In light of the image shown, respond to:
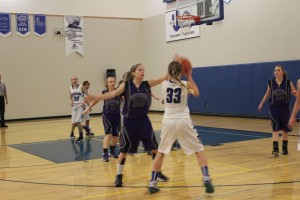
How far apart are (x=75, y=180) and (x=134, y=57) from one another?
1467cm

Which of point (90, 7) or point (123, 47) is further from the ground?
point (90, 7)

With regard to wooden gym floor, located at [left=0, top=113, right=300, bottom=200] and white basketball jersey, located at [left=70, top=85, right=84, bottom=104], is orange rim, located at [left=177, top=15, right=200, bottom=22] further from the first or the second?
wooden gym floor, located at [left=0, top=113, right=300, bottom=200]

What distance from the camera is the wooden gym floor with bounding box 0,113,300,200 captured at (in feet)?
17.5

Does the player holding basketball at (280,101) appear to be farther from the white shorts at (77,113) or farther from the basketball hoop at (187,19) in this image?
the basketball hoop at (187,19)

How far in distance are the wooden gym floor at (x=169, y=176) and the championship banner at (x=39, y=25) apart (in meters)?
9.56

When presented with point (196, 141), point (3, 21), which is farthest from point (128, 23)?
point (196, 141)

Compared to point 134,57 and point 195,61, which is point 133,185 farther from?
point 134,57

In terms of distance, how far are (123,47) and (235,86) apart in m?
6.86

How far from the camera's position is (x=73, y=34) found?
Result: 18891 millimetres

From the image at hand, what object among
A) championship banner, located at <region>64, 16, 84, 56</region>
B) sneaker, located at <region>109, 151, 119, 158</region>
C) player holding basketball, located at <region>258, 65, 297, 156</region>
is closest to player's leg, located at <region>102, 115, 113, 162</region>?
sneaker, located at <region>109, 151, 119, 158</region>

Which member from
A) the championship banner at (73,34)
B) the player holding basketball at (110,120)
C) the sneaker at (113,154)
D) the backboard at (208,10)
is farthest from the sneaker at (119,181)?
the championship banner at (73,34)

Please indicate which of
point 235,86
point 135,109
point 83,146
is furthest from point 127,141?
point 235,86

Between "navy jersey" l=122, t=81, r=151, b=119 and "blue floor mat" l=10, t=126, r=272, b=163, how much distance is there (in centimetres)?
281

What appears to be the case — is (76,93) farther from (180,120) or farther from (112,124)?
(180,120)
